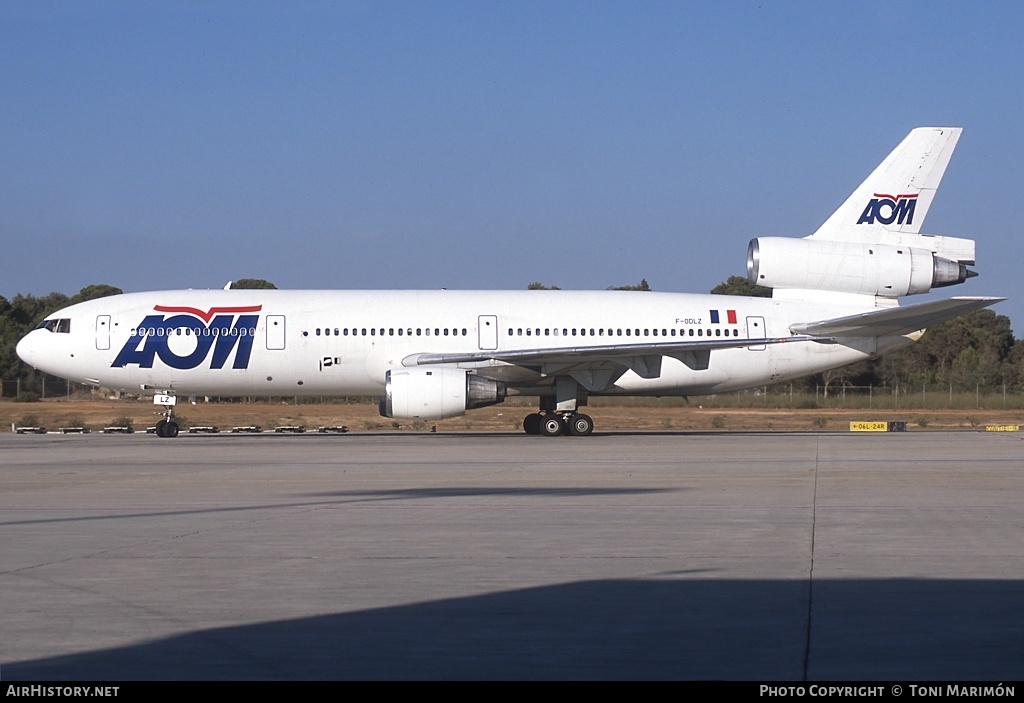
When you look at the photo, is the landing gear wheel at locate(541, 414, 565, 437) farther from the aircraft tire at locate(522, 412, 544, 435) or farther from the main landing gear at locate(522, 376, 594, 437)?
the aircraft tire at locate(522, 412, 544, 435)

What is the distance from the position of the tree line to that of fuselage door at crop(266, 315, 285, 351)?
27200mm

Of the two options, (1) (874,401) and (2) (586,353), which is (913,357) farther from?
(2) (586,353)

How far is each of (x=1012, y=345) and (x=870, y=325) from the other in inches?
2647

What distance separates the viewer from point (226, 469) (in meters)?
18.6

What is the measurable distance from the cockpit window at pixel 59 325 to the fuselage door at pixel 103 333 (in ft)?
2.96

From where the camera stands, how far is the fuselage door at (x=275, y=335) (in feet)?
95.9

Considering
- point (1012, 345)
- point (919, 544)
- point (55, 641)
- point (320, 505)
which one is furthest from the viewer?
point (1012, 345)

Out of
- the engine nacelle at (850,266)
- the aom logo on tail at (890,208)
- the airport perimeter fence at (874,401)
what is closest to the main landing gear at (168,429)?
the engine nacelle at (850,266)

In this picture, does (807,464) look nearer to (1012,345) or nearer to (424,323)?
(424,323)

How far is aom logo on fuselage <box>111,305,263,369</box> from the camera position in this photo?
95.5ft

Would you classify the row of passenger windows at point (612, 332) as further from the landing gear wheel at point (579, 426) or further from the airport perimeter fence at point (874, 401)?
the airport perimeter fence at point (874, 401)

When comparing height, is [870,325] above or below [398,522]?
above
